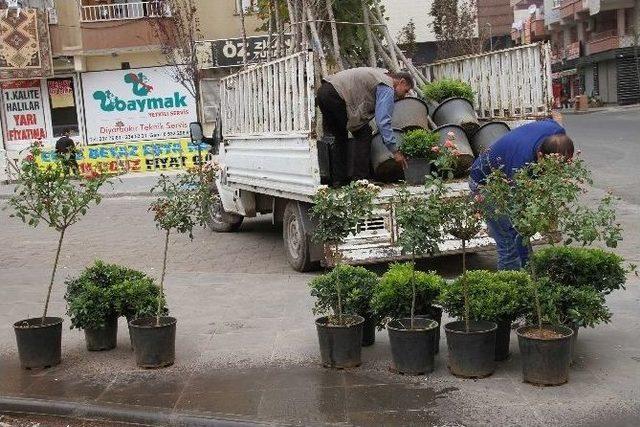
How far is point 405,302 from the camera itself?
5426 mm

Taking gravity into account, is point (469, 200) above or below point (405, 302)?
above

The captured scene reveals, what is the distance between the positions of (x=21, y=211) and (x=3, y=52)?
19.7 meters

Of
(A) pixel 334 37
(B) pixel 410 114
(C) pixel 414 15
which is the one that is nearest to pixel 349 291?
(B) pixel 410 114

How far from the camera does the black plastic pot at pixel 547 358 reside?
4.70 metres

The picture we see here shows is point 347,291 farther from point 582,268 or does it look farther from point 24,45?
point 24,45

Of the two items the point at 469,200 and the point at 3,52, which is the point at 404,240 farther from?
the point at 3,52

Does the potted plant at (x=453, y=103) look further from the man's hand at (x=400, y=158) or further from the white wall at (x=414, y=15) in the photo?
the white wall at (x=414, y=15)

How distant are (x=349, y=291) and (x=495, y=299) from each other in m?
1.05

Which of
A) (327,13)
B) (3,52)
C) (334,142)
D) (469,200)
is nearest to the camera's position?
(469,200)

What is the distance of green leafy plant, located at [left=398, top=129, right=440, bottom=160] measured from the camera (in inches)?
325

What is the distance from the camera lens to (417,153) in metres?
8.28

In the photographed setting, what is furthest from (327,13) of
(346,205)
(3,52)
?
(3,52)

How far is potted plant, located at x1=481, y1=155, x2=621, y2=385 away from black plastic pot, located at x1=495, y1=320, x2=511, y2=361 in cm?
Answer: 30

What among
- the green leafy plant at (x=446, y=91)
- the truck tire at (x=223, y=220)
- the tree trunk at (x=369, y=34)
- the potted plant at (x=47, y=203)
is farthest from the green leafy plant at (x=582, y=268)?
the truck tire at (x=223, y=220)
